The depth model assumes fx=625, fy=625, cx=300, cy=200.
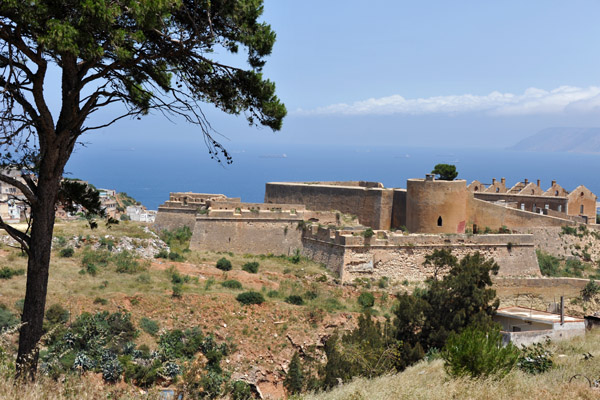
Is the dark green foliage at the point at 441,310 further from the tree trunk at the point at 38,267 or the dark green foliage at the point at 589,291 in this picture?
the tree trunk at the point at 38,267

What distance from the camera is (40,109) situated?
6.71m

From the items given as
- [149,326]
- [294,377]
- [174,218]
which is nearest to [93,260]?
[149,326]

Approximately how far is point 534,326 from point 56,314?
12259 mm

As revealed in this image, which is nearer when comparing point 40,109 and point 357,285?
point 40,109

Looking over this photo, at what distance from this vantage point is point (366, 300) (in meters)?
20.0

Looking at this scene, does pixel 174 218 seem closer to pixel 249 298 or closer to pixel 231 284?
pixel 231 284

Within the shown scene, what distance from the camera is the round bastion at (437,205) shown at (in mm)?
23672

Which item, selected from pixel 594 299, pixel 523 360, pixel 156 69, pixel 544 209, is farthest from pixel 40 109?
pixel 544 209

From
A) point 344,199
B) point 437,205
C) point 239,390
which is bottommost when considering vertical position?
point 239,390

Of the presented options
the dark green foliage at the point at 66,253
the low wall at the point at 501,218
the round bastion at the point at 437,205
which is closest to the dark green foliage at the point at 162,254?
the dark green foliage at the point at 66,253

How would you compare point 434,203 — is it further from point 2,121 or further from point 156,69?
point 2,121

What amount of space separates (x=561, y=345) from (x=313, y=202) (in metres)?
15.6

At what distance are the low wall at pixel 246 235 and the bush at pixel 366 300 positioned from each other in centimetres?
481

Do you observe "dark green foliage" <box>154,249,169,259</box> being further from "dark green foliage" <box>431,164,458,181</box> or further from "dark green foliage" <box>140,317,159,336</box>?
"dark green foliage" <box>431,164,458,181</box>
